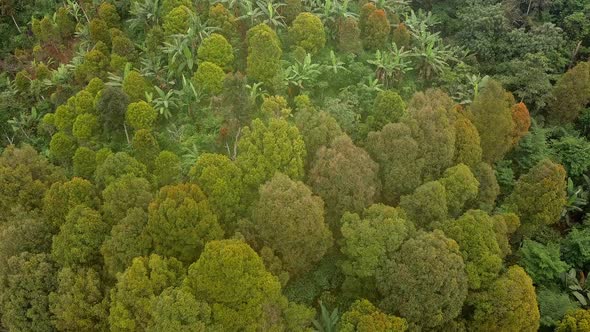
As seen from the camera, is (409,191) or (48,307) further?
(409,191)

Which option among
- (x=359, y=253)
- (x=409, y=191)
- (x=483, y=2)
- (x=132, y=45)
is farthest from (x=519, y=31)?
(x=132, y=45)

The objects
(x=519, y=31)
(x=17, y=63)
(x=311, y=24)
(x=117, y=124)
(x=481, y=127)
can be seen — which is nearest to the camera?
(x=481, y=127)

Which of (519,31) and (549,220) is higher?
(519,31)

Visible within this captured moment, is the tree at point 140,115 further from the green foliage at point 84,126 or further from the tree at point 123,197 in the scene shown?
the tree at point 123,197

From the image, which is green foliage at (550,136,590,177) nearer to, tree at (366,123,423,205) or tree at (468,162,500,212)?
tree at (468,162,500,212)

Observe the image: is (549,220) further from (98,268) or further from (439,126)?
(98,268)

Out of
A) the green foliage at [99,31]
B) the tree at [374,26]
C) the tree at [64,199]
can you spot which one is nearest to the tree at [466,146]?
the tree at [374,26]
